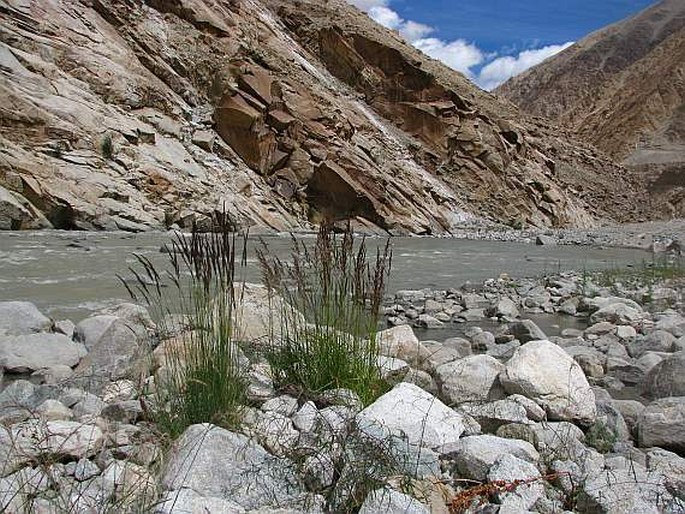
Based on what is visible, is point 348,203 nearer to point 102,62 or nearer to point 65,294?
point 102,62

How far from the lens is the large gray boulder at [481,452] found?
8.87 feet

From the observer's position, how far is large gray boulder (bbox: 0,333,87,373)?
16.9 ft

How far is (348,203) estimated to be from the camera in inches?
1107

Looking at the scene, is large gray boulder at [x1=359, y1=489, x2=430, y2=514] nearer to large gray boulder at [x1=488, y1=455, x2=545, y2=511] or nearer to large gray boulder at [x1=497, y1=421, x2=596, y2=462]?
large gray boulder at [x1=488, y1=455, x2=545, y2=511]

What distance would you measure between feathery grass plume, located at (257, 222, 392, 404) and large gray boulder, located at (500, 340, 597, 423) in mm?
858

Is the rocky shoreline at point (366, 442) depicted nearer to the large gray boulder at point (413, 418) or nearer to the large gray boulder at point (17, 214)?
the large gray boulder at point (413, 418)

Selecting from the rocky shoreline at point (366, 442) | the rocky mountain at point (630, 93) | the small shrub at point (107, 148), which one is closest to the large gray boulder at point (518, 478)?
the rocky shoreline at point (366, 442)

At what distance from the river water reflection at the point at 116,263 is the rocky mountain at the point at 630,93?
4092cm

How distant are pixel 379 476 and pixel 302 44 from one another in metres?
39.4

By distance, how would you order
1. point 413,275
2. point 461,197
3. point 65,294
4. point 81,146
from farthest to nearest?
point 461,197
point 81,146
point 413,275
point 65,294

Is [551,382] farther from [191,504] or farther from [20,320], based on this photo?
[20,320]

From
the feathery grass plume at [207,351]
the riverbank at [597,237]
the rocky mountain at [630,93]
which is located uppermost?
the rocky mountain at [630,93]

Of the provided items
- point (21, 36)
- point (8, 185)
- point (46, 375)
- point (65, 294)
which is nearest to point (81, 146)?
point (8, 185)

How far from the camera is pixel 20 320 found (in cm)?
632
